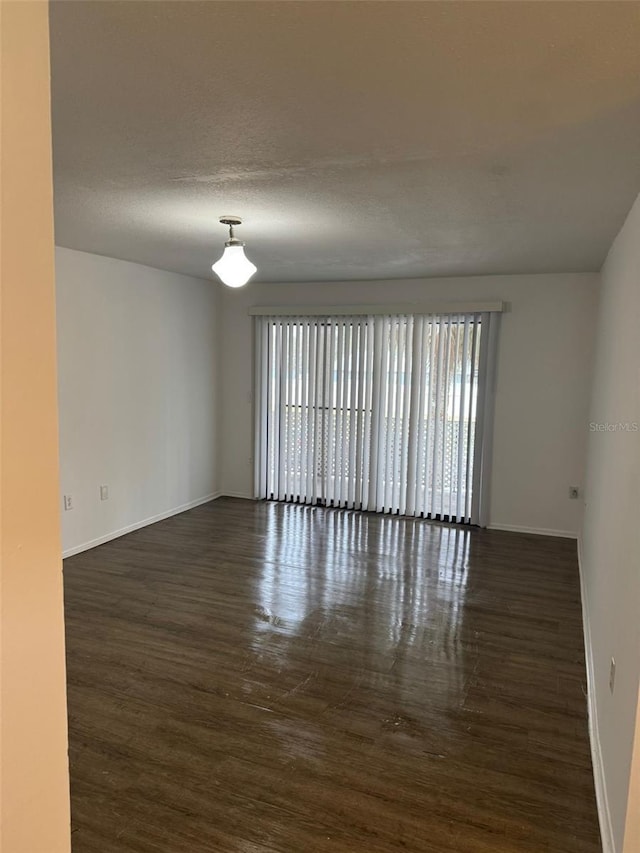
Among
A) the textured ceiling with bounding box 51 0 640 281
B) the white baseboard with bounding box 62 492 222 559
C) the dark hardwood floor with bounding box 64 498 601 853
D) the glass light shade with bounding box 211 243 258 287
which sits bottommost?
the dark hardwood floor with bounding box 64 498 601 853

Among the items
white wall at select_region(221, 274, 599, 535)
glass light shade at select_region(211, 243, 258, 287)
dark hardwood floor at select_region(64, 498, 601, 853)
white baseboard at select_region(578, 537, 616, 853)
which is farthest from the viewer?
white wall at select_region(221, 274, 599, 535)

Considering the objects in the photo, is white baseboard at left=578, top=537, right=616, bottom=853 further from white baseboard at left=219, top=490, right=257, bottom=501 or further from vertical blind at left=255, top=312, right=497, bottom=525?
white baseboard at left=219, top=490, right=257, bottom=501

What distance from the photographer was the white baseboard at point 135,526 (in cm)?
491

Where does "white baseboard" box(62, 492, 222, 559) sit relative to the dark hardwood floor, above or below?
above

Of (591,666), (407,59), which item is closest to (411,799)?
(591,666)

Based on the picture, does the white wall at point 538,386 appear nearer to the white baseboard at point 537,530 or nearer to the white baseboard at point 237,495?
the white baseboard at point 537,530

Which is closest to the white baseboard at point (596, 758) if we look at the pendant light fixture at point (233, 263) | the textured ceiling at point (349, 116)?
the textured ceiling at point (349, 116)

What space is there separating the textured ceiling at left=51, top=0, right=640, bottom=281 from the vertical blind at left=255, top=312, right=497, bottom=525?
2266 millimetres

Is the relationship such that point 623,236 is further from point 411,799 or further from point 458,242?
point 411,799

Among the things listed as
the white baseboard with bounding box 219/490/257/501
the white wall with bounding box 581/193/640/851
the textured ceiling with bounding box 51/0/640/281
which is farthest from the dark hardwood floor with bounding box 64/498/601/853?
the textured ceiling with bounding box 51/0/640/281

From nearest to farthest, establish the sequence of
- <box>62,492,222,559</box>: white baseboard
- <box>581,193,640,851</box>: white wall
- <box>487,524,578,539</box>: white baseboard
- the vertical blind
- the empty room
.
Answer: the empty room, <box>581,193,640,851</box>: white wall, <box>62,492,222,559</box>: white baseboard, <box>487,524,578,539</box>: white baseboard, the vertical blind

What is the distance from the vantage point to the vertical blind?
19.2 ft

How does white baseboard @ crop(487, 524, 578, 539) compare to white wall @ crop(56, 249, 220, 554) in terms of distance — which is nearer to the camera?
white wall @ crop(56, 249, 220, 554)

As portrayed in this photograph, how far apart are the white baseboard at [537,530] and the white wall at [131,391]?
3183mm
